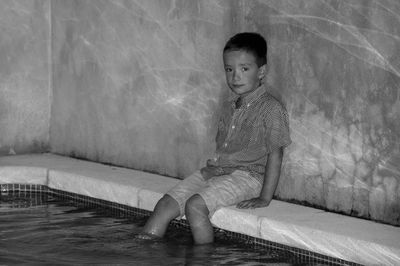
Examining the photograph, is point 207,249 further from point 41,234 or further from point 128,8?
point 128,8

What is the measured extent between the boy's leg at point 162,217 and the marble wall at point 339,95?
86 cm

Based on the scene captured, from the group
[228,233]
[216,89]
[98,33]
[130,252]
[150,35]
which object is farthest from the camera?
[98,33]

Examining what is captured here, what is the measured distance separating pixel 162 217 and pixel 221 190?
1.43 feet

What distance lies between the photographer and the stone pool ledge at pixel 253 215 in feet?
18.0

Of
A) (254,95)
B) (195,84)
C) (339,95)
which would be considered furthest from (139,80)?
(339,95)

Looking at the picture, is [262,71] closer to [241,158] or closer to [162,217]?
[241,158]

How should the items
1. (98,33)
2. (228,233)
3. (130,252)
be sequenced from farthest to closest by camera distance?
1. (98,33)
2. (228,233)
3. (130,252)

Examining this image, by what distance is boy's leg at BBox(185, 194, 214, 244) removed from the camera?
6078 millimetres

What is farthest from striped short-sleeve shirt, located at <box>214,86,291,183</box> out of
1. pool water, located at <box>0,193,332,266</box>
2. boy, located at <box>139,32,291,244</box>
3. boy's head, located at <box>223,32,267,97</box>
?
pool water, located at <box>0,193,332,266</box>

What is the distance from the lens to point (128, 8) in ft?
25.5

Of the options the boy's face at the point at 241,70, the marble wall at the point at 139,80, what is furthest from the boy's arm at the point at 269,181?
the marble wall at the point at 139,80

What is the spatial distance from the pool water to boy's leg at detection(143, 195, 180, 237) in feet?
0.25

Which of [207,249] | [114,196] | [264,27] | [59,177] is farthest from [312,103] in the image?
[59,177]

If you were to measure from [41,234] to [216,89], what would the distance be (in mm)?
1714
